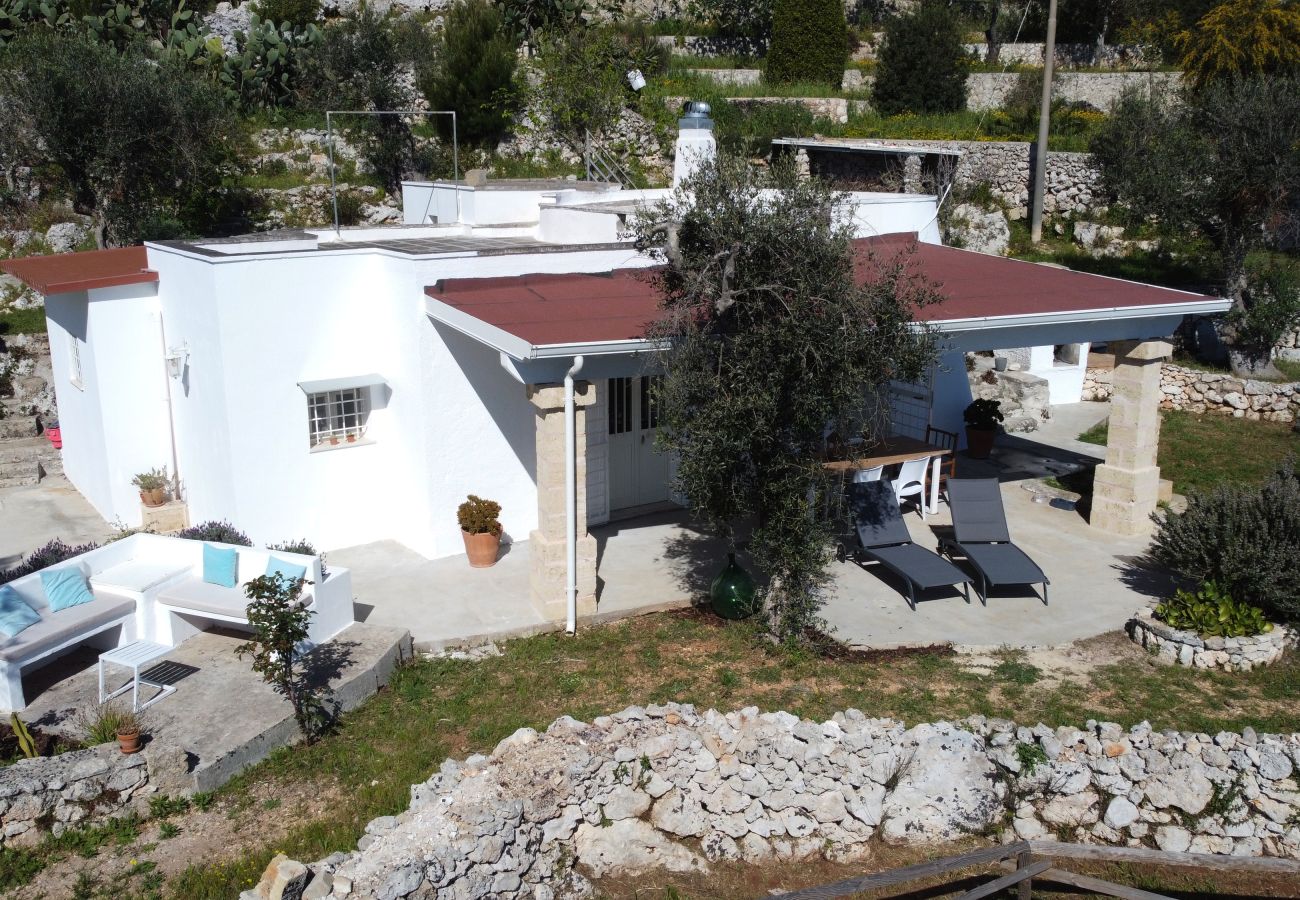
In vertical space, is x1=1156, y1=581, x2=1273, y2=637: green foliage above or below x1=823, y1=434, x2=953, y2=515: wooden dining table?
below

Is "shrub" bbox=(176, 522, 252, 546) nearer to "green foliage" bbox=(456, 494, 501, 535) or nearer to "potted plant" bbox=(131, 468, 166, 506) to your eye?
"potted plant" bbox=(131, 468, 166, 506)

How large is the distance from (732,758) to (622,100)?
85.3ft

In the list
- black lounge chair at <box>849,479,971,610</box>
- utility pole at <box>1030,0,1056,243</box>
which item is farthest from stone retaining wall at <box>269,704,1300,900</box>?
utility pole at <box>1030,0,1056,243</box>

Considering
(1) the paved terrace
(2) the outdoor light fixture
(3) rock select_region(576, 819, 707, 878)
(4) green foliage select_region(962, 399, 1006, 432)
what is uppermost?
(2) the outdoor light fixture

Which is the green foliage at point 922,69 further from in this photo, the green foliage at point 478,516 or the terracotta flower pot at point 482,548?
the terracotta flower pot at point 482,548

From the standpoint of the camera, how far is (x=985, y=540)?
1160 centimetres

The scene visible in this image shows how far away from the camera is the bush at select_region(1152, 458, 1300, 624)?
957 centimetres

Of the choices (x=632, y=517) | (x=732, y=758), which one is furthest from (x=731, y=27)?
(x=732, y=758)

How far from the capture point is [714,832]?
745 centimetres

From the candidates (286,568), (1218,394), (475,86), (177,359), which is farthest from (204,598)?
(475,86)

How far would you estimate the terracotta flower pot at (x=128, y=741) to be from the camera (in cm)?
771

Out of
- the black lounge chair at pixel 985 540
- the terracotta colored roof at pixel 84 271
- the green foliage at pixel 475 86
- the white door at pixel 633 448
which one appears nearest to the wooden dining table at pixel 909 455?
the black lounge chair at pixel 985 540

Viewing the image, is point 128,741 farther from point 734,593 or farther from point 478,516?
point 734,593

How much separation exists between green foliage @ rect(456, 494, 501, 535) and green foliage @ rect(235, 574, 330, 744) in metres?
Result: 3.04
